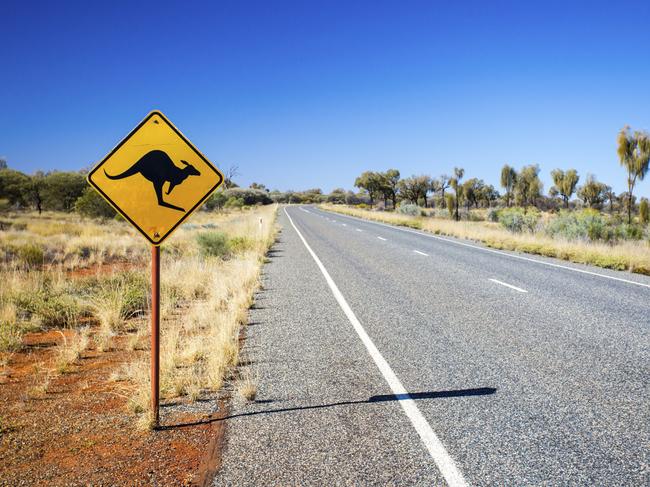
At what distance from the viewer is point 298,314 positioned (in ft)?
24.1

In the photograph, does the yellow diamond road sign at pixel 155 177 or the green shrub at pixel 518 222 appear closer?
the yellow diamond road sign at pixel 155 177

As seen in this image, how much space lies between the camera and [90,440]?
3447 mm

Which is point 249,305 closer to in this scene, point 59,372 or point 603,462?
point 59,372

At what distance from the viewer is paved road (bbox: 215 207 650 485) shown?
118 inches

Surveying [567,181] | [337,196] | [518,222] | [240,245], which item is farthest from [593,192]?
[337,196]

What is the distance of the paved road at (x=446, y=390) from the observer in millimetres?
2990

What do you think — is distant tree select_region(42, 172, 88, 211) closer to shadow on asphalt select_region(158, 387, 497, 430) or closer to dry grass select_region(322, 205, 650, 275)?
dry grass select_region(322, 205, 650, 275)

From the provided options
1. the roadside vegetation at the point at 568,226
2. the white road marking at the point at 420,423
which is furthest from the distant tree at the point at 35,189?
the white road marking at the point at 420,423

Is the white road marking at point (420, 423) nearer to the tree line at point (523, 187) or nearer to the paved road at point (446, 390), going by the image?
the paved road at point (446, 390)

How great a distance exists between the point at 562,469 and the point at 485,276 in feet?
27.5

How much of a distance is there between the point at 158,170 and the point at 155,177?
6cm

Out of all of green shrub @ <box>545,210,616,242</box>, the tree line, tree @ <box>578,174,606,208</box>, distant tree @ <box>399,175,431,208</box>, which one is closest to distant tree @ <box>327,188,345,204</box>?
the tree line

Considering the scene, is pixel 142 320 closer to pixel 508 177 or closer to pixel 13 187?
pixel 13 187

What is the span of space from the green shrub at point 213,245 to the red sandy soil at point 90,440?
10543 millimetres
